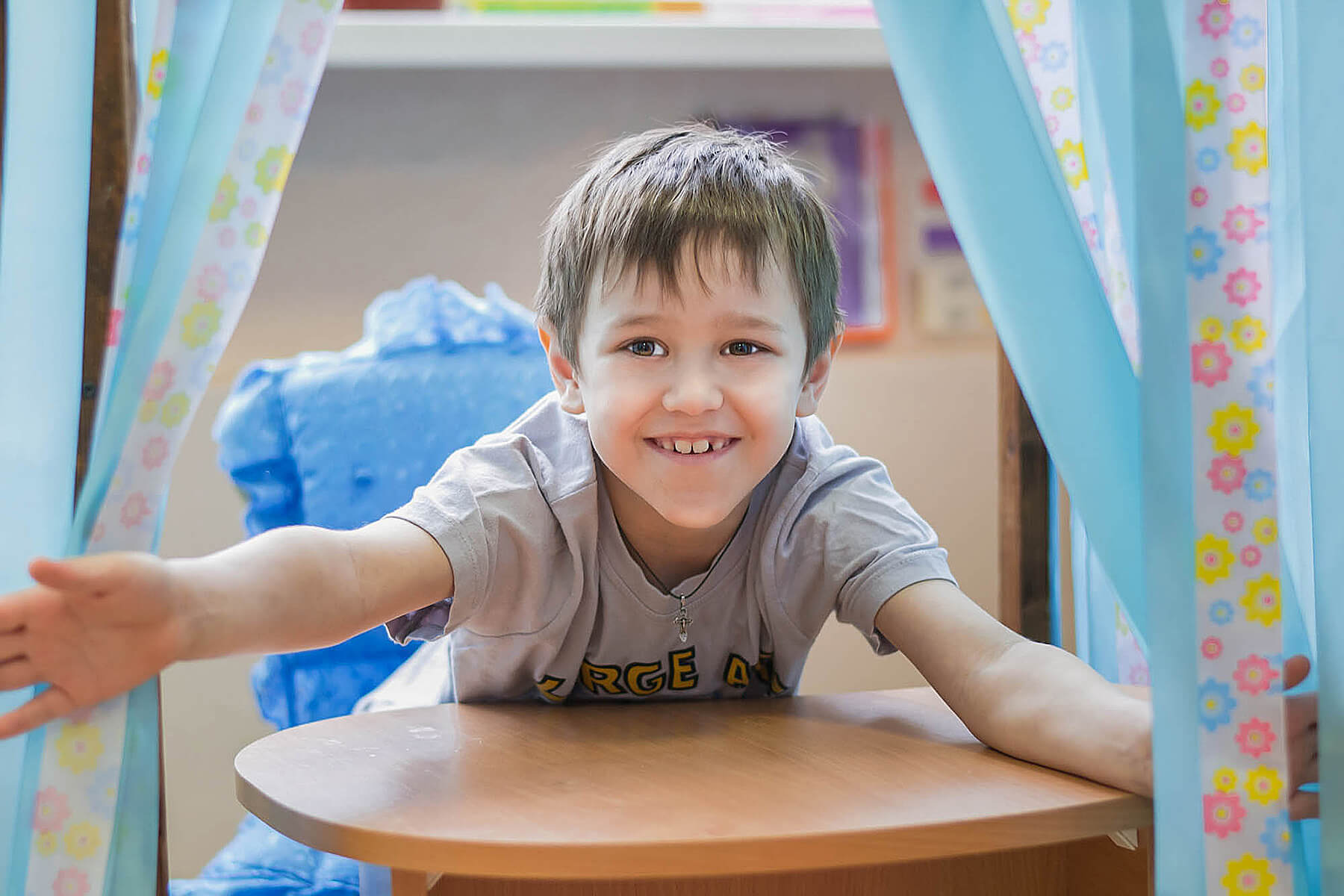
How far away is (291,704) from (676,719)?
82cm

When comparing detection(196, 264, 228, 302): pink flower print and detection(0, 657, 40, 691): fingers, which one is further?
detection(196, 264, 228, 302): pink flower print

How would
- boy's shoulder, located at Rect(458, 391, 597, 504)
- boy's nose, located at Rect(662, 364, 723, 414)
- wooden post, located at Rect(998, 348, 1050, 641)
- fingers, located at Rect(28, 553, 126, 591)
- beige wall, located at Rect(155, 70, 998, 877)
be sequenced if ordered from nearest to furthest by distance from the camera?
fingers, located at Rect(28, 553, 126, 591) < boy's nose, located at Rect(662, 364, 723, 414) < boy's shoulder, located at Rect(458, 391, 597, 504) < wooden post, located at Rect(998, 348, 1050, 641) < beige wall, located at Rect(155, 70, 998, 877)

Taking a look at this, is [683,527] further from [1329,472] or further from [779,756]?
[1329,472]

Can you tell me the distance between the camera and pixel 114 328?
859 mm

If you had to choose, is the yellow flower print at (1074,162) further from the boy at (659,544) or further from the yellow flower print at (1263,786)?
the yellow flower print at (1263,786)

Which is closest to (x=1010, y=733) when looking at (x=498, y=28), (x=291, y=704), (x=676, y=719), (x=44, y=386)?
(x=676, y=719)

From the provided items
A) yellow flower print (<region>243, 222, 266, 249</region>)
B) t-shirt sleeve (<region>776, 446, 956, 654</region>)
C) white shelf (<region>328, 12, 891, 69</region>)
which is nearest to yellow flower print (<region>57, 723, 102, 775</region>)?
yellow flower print (<region>243, 222, 266, 249</region>)

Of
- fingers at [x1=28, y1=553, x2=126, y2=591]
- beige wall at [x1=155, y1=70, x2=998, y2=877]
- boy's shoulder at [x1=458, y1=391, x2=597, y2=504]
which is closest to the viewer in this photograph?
fingers at [x1=28, y1=553, x2=126, y2=591]

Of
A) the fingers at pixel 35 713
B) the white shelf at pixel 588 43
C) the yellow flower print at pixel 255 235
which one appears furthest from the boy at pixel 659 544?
the white shelf at pixel 588 43

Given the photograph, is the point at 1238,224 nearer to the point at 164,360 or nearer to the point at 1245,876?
the point at 1245,876

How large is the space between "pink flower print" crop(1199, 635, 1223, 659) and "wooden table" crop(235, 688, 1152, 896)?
114 mm

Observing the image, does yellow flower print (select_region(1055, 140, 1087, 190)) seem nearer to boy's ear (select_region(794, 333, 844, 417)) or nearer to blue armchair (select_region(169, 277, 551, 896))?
boy's ear (select_region(794, 333, 844, 417))

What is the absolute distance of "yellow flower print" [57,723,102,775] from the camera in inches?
32.7

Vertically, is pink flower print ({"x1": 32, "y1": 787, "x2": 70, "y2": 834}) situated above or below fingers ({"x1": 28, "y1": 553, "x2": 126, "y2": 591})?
below
